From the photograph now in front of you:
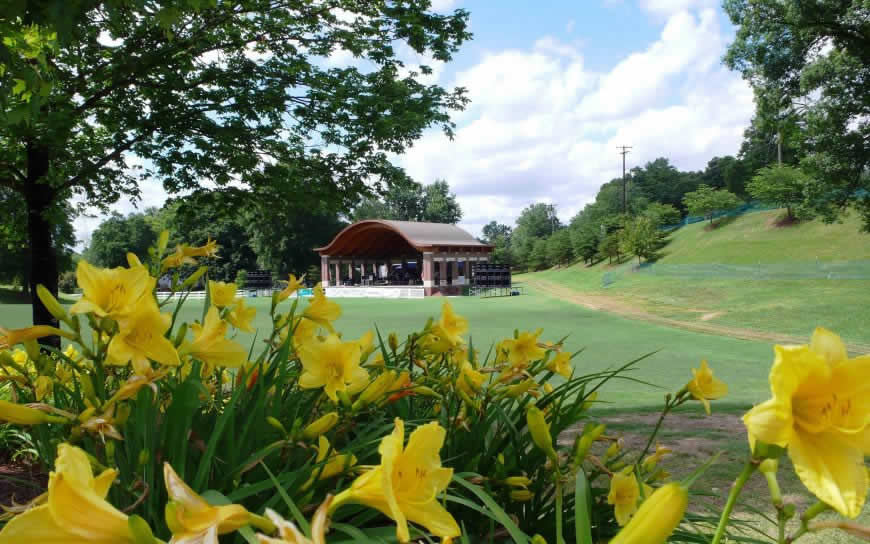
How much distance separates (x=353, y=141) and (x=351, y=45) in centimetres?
115

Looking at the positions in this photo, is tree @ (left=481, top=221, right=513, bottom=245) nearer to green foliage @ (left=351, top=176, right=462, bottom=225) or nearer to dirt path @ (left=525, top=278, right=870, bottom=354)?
green foliage @ (left=351, top=176, right=462, bottom=225)

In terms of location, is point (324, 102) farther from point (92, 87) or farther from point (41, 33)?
point (41, 33)

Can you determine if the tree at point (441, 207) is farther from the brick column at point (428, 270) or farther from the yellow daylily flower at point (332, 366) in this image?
the yellow daylily flower at point (332, 366)

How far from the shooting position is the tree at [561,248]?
61.2m

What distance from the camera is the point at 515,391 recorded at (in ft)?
4.95

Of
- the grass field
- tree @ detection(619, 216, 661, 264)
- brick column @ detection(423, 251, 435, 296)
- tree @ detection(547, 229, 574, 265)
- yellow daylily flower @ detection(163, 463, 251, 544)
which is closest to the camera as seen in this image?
yellow daylily flower @ detection(163, 463, 251, 544)

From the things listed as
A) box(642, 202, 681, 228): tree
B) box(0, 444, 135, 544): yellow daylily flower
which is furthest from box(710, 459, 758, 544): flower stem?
box(642, 202, 681, 228): tree

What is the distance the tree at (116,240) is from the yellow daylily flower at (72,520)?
Answer: 6406 centimetres

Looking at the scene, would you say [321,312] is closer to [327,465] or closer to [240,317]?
[240,317]

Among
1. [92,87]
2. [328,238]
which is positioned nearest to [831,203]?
[92,87]

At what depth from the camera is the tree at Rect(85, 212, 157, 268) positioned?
5844cm

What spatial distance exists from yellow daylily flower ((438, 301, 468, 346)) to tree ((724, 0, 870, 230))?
17130 mm

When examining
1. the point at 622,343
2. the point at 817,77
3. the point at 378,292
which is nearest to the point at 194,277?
the point at 622,343

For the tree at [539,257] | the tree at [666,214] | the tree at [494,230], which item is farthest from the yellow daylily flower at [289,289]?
the tree at [494,230]
